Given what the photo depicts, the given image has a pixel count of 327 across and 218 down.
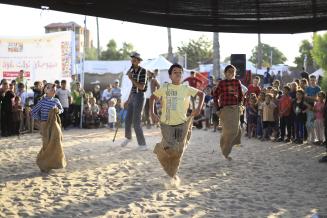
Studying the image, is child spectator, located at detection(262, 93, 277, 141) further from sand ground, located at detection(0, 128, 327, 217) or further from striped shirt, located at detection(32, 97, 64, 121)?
striped shirt, located at detection(32, 97, 64, 121)

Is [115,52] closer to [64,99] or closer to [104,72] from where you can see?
[104,72]

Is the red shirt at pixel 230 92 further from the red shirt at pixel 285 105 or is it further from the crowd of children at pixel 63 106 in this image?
the crowd of children at pixel 63 106

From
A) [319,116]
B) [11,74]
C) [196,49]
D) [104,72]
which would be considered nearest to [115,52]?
[196,49]

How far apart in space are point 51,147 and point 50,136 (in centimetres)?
19

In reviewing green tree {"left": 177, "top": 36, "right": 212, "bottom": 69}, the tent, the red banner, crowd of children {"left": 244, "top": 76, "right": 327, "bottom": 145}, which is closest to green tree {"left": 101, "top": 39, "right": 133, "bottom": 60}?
green tree {"left": 177, "top": 36, "right": 212, "bottom": 69}

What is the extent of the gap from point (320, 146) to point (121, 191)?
7.00 metres

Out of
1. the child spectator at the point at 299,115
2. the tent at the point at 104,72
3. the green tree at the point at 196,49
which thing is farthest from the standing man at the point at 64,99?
the green tree at the point at 196,49

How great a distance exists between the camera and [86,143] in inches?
480

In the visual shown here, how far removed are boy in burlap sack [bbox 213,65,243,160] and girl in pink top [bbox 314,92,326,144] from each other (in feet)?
12.3

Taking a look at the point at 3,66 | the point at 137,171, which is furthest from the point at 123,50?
the point at 137,171

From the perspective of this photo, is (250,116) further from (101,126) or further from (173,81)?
(173,81)

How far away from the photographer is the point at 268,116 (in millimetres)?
13500

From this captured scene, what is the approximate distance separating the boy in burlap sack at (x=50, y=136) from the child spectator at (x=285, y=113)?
6.77m

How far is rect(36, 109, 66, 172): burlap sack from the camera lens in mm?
8070
